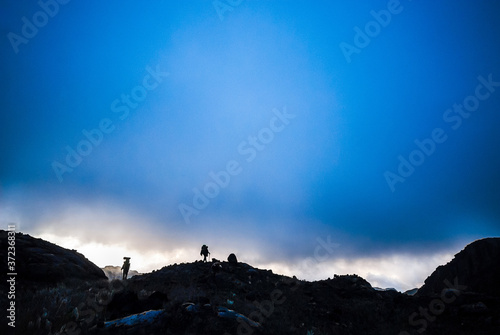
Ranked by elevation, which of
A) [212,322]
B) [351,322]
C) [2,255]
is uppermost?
[2,255]

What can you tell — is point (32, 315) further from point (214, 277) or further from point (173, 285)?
point (214, 277)

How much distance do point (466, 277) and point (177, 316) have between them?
25119 millimetres

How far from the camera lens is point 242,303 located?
42.2ft

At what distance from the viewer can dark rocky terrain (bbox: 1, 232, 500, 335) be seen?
710 cm

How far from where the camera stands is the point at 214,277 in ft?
62.1

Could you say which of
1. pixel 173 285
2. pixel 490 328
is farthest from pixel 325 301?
pixel 173 285

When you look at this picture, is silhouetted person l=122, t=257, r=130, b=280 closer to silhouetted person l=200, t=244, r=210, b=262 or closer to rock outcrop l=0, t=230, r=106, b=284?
rock outcrop l=0, t=230, r=106, b=284

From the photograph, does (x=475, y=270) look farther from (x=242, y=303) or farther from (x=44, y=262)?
(x=44, y=262)

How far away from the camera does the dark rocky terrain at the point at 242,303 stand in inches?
279
